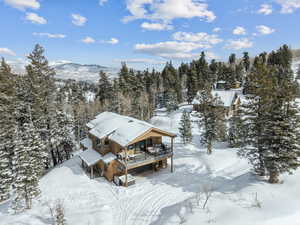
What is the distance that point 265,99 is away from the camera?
12992 millimetres

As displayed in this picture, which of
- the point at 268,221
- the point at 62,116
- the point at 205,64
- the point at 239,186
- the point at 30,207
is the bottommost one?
the point at 30,207

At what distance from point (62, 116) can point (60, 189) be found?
1337 cm

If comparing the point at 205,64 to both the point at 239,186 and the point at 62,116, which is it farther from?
the point at 239,186

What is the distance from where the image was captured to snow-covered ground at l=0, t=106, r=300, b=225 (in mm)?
9109

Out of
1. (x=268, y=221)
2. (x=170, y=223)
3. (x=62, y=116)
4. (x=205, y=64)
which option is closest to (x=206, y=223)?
(x=170, y=223)

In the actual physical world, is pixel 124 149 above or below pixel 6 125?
below

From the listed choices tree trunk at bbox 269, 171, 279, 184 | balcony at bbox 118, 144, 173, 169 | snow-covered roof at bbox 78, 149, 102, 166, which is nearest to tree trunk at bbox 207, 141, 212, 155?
balcony at bbox 118, 144, 173, 169

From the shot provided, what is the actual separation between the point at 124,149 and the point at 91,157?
469cm

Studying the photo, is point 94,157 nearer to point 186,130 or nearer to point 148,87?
point 186,130

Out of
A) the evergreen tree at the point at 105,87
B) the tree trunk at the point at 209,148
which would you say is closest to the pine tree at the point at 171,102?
the evergreen tree at the point at 105,87

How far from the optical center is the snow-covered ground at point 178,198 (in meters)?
9.11

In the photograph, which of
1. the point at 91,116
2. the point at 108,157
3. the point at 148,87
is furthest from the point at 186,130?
the point at 148,87

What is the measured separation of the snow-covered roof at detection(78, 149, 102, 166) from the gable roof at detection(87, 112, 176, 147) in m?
2.03

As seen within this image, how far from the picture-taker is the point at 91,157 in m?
19.3
